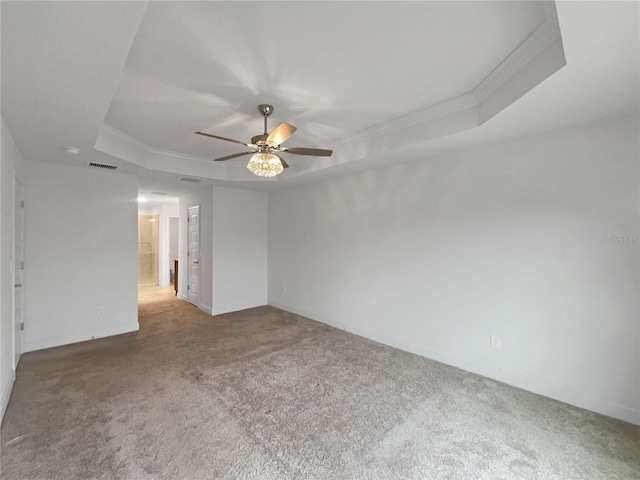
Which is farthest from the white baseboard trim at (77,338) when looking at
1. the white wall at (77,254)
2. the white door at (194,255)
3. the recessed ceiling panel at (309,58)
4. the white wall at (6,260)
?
the recessed ceiling panel at (309,58)

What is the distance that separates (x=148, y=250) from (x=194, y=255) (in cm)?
380

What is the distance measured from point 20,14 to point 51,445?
2.57 m

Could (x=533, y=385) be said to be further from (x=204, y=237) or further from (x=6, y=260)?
(x=204, y=237)

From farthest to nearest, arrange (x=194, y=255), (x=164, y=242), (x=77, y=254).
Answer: (x=164, y=242) < (x=194, y=255) < (x=77, y=254)

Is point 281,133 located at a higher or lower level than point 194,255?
higher

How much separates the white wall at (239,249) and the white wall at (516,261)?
2.20 meters

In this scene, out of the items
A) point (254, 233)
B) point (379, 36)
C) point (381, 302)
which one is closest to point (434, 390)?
point (381, 302)

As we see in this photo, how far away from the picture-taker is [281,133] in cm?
238

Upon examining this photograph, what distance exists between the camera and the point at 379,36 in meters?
1.79

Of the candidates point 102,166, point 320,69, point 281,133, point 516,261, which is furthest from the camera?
point 102,166

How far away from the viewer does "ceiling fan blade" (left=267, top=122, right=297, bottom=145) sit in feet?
7.55

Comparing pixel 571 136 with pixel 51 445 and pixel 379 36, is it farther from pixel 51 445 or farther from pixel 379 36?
pixel 51 445

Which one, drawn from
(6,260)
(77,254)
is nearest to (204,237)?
(77,254)

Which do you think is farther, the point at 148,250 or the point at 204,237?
the point at 148,250
